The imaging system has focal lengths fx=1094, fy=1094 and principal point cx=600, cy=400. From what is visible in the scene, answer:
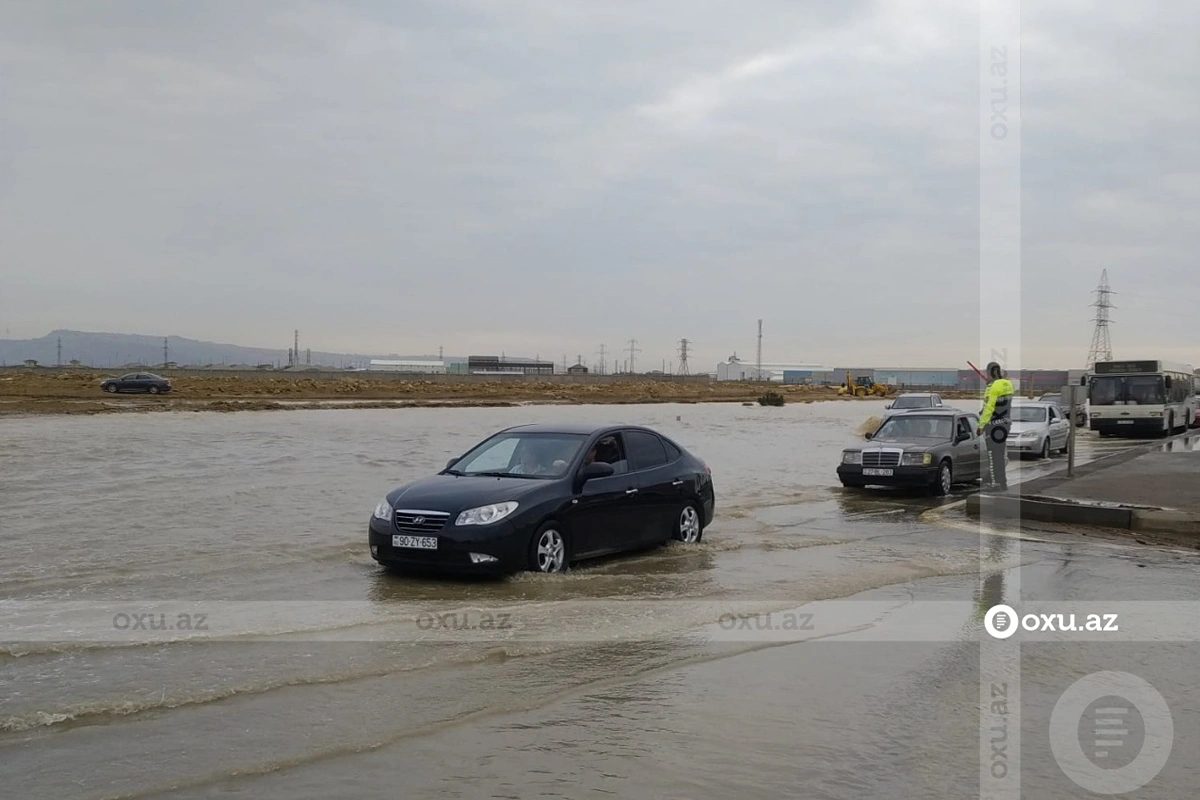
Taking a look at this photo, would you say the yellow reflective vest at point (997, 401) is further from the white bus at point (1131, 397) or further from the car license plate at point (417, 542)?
the white bus at point (1131, 397)

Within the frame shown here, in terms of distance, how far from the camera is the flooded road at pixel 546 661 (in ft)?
17.3

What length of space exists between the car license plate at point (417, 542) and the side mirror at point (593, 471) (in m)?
1.78

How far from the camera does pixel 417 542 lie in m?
10.2

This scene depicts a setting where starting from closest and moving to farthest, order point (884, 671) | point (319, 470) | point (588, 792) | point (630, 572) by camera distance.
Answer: point (588, 792), point (884, 671), point (630, 572), point (319, 470)

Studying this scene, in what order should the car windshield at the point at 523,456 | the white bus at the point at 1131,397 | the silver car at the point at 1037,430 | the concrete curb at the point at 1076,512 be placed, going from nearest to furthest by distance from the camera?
the car windshield at the point at 523,456
the concrete curb at the point at 1076,512
the silver car at the point at 1037,430
the white bus at the point at 1131,397

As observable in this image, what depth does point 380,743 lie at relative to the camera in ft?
18.5

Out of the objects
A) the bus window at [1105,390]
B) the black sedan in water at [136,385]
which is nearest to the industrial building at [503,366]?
the black sedan in water at [136,385]

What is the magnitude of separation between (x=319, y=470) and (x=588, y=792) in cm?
1909

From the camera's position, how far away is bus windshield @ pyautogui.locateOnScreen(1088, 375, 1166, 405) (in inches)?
1547

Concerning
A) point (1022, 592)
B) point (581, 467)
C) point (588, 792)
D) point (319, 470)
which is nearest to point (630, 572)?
point (581, 467)

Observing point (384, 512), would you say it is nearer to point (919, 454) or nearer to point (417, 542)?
point (417, 542)

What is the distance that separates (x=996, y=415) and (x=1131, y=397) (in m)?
26.2

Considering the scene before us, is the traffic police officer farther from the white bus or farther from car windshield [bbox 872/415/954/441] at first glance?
the white bus

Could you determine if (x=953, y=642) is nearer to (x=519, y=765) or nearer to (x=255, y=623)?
(x=519, y=765)
